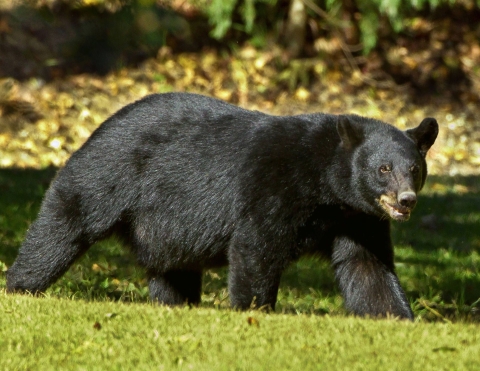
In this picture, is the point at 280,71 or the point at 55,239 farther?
the point at 280,71

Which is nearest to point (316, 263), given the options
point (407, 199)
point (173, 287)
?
point (173, 287)

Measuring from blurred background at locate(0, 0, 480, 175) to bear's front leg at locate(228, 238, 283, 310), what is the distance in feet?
23.5

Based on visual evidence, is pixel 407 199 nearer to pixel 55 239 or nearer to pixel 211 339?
pixel 211 339

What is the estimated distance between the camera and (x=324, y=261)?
6.50 metres

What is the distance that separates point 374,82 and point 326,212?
977cm

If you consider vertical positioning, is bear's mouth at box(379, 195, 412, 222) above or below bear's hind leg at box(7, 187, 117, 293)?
above

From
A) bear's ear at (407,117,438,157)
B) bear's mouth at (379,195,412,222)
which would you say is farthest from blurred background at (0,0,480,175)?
bear's mouth at (379,195,412,222)

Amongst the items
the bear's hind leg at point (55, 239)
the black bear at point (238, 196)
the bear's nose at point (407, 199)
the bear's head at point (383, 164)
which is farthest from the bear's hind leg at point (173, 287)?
the bear's nose at point (407, 199)

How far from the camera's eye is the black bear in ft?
19.5

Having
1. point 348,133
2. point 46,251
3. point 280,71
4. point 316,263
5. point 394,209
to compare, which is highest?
point 348,133

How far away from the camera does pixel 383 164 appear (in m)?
5.96

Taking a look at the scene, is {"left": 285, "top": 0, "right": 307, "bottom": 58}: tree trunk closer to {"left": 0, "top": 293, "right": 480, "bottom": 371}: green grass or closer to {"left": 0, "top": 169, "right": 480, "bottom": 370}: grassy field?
{"left": 0, "top": 169, "right": 480, "bottom": 370}: grassy field

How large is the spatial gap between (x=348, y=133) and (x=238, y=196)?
0.89m

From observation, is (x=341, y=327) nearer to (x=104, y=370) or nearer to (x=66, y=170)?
(x=104, y=370)
